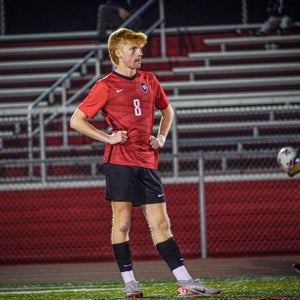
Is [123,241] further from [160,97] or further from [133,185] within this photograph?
[160,97]

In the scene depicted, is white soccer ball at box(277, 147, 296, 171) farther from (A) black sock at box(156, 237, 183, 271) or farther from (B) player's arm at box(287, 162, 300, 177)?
(A) black sock at box(156, 237, 183, 271)

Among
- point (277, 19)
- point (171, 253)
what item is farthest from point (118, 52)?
point (277, 19)

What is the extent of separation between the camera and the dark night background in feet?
51.4

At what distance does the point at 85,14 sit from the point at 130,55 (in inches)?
393

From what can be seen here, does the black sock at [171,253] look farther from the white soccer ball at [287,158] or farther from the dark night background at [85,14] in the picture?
the dark night background at [85,14]

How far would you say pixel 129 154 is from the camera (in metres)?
6.29

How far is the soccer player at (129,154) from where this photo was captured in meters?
6.25

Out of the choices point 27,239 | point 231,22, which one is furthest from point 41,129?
point 231,22

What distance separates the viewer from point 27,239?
11328 mm

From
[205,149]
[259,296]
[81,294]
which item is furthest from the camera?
[205,149]

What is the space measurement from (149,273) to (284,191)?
8.97 ft

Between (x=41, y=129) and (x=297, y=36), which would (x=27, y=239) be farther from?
(x=297, y=36)

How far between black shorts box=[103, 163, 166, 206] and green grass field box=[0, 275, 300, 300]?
2.17 ft

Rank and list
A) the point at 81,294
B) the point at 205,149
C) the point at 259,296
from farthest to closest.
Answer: the point at 205,149, the point at 81,294, the point at 259,296
